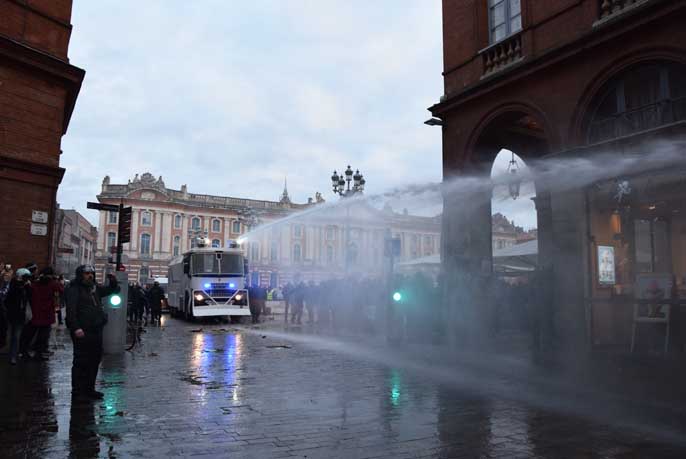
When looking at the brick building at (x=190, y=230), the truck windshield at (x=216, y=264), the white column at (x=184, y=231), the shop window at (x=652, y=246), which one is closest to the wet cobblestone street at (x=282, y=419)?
the shop window at (x=652, y=246)

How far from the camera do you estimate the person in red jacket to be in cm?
995

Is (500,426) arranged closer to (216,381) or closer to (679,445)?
(679,445)

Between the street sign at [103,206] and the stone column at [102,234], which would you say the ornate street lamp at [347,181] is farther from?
the stone column at [102,234]

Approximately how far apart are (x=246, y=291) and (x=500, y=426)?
18133mm

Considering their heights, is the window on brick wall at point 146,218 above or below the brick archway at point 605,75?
above

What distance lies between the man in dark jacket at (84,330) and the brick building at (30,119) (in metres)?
7.99

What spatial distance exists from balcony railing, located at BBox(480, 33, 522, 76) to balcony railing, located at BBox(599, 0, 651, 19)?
224 cm

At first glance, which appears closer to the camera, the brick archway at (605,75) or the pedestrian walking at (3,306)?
the brick archway at (605,75)

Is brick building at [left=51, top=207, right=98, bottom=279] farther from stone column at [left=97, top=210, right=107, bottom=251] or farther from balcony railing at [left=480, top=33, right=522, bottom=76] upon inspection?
balcony railing at [left=480, top=33, right=522, bottom=76]

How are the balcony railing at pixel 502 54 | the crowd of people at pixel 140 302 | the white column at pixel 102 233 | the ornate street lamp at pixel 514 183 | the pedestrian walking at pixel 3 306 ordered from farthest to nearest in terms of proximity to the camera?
the white column at pixel 102 233 → the crowd of people at pixel 140 302 → the ornate street lamp at pixel 514 183 → the balcony railing at pixel 502 54 → the pedestrian walking at pixel 3 306

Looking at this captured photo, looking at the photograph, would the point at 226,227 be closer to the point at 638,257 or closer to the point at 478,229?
the point at 478,229

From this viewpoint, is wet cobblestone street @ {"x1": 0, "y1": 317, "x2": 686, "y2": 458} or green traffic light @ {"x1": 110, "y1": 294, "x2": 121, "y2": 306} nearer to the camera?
wet cobblestone street @ {"x1": 0, "y1": 317, "x2": 686, "y2": 458}

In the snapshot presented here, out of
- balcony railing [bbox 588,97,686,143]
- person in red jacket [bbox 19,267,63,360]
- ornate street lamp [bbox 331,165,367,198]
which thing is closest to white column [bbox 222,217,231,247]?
ornate street lamp [bbox 331,165,367,198]

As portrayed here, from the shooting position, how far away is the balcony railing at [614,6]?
10.3 m
